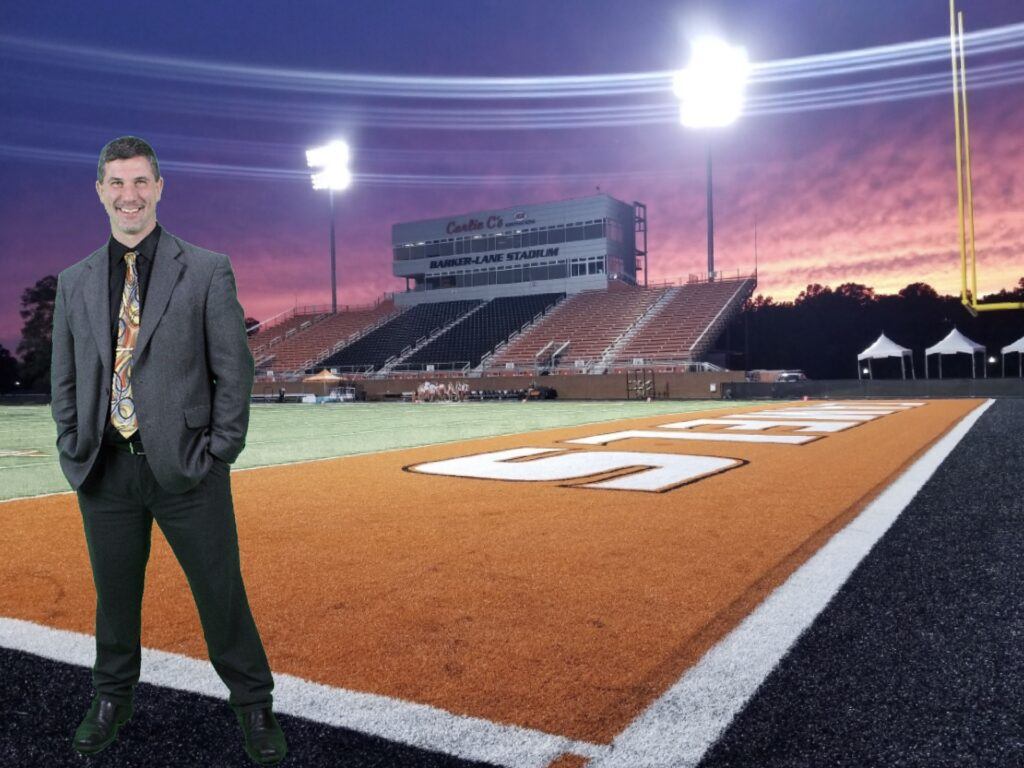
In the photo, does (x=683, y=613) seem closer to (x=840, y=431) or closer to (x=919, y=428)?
(x=840, y=431)

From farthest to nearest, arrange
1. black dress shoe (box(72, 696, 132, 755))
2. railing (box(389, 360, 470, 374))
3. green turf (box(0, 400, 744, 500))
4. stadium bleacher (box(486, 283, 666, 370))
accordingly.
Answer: railing (box(389, 360, 470, 374)) < stadium bleacher (box(486, 283, 666, 370)) < green turf (box(0, 400, 744, 500)) < black dress shoe (box(72, 696, 132, 755))

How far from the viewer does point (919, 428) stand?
44.1ft

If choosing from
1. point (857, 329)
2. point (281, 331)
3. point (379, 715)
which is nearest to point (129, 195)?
point (379, 715)

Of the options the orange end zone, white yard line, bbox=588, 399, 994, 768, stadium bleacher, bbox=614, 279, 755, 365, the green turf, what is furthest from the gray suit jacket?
stadium bleacher, bbox=614, 279, 755, 365

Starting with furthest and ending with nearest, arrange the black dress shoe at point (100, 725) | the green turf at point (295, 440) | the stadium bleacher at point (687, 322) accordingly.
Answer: the stadium bleacher at point (687, 322) < the green turf at point (295, 440) < the black dress shoe at point (100, 725)

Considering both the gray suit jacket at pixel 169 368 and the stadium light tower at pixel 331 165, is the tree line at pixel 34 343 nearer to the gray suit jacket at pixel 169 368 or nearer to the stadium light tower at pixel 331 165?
the stadium light tower at pixel 331 165

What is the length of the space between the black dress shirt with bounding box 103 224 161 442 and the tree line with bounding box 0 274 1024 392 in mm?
42793

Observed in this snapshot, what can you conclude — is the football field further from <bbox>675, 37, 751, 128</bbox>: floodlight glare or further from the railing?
<bbox>675, 37, 751, 128</bbox>: floodlight glare

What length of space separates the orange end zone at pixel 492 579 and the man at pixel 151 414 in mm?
563

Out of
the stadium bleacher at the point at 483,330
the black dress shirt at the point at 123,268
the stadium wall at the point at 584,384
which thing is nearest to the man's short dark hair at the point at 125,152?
the black dress shirt at the point at 123,268

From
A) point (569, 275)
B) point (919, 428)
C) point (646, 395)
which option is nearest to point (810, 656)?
point (919, 428)

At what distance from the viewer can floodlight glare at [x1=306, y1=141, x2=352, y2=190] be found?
174 feet

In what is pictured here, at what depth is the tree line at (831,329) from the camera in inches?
2078

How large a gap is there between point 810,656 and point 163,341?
2350 mm
